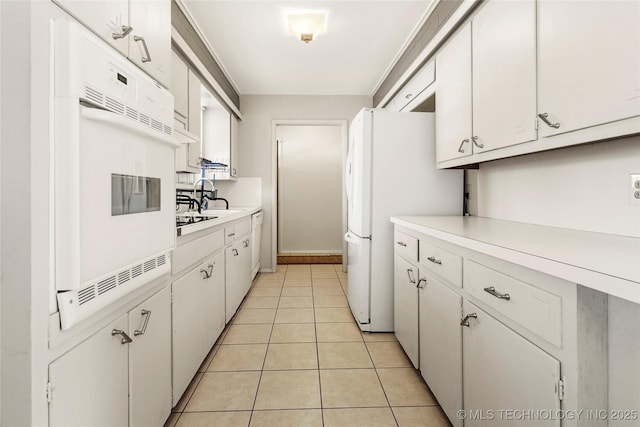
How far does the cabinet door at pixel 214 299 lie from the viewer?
189cm

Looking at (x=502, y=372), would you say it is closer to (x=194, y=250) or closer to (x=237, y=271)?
(x=194, y=250)

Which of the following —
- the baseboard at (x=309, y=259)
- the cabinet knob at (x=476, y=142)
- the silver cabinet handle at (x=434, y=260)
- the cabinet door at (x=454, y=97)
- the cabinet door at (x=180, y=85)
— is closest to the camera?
the silver cabinet handle at (x=434, y=260)

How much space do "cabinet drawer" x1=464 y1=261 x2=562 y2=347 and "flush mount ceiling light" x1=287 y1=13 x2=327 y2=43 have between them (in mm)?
2226

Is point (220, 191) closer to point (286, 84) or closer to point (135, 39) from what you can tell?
point (286, 84)

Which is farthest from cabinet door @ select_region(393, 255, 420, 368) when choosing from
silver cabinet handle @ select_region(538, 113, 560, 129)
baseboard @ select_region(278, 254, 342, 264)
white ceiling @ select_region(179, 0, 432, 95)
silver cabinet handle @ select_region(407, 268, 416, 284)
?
baseboard @ select_region(278, 254, 342, 264)

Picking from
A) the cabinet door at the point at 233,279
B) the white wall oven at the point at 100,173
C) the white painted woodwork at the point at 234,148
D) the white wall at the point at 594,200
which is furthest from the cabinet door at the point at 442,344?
the white painted woodwork at the point at 234,148

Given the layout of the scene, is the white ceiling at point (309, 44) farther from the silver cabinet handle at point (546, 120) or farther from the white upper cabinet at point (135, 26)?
the silver cabinet handle at point (546, 120)

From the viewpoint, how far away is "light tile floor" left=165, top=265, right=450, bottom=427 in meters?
1.48

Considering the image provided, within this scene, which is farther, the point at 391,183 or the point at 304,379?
the point at 391,183

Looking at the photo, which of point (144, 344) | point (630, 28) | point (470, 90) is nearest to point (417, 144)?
point (470, 90)

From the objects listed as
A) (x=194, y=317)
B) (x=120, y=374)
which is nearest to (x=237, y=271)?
(x=194, y=317)

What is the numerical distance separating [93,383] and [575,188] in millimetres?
1894

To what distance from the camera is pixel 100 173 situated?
81 cm

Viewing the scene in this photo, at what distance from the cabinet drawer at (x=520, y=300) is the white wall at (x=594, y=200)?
111 millimetres
